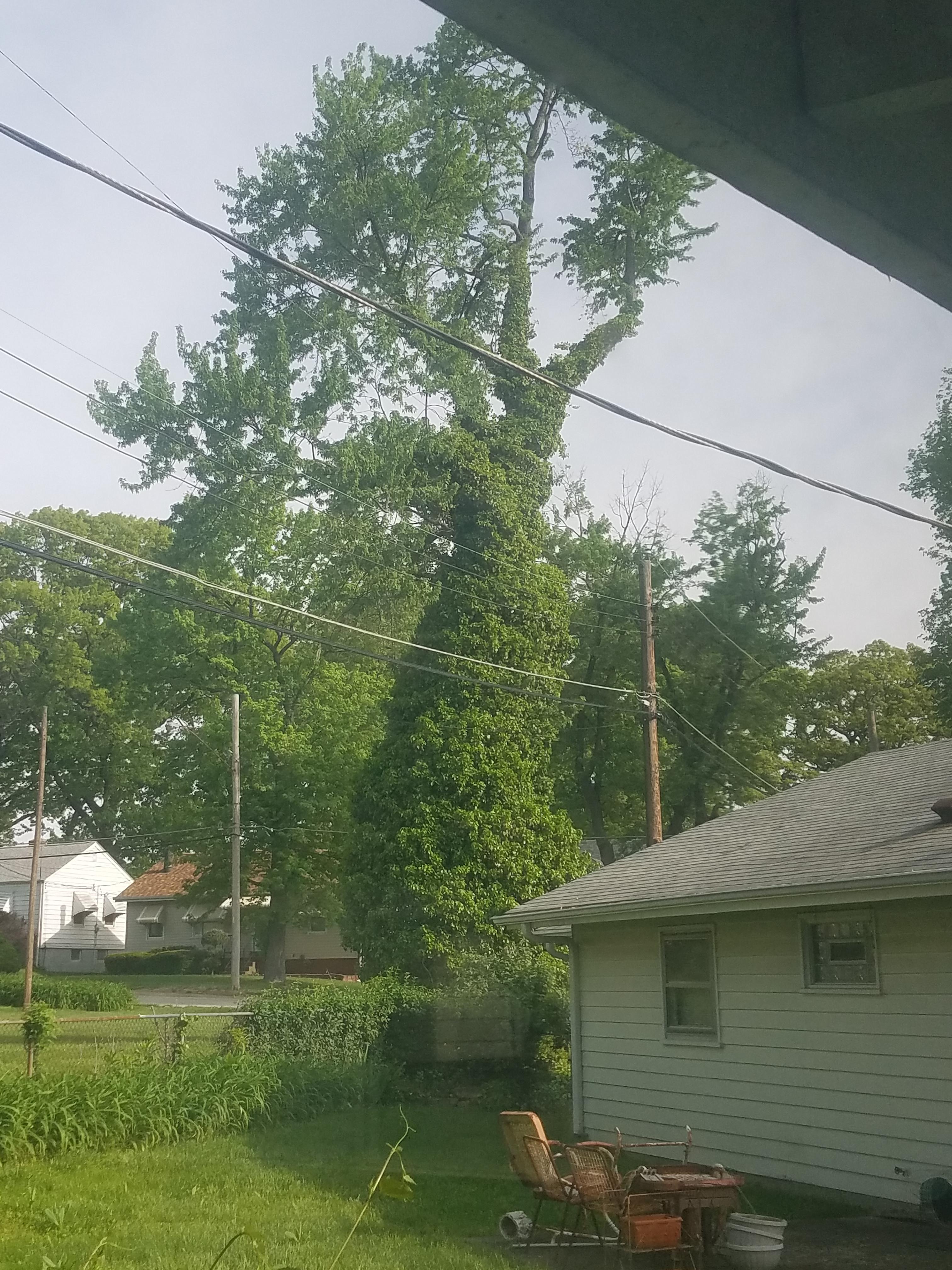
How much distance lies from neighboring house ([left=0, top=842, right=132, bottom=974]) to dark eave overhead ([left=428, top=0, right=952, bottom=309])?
81.6 ft

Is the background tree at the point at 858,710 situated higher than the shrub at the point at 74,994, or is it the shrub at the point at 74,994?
the background tree at the point at 858,710

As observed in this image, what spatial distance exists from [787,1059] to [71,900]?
22.7 m

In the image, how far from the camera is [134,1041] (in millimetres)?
11594

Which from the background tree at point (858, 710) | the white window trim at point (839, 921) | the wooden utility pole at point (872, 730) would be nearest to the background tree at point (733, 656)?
the background tree at point (858, 710)

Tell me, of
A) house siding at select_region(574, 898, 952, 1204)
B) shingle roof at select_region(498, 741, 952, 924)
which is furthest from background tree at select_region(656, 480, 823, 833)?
house siding at select_region(574, 898, 952, 1204)

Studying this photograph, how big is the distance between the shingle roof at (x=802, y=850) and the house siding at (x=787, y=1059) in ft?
1.17

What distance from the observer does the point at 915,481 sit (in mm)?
11969

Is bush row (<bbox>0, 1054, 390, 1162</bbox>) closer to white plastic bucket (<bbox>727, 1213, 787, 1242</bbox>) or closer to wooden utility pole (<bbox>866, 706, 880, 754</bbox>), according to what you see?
white plastic bucket (<bbox>727, 1213, 787, 1242</bbox>)

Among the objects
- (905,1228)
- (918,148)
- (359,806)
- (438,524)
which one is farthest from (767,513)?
(918,148)

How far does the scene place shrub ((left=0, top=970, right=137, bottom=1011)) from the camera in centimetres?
1934

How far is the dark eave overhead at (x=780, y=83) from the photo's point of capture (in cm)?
222

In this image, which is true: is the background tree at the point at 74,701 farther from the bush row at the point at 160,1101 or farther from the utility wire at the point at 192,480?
the bush row at the point at 160,1101

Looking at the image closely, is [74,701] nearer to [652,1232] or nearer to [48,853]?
[48,853]

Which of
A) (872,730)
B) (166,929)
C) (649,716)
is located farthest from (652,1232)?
(166,929)
